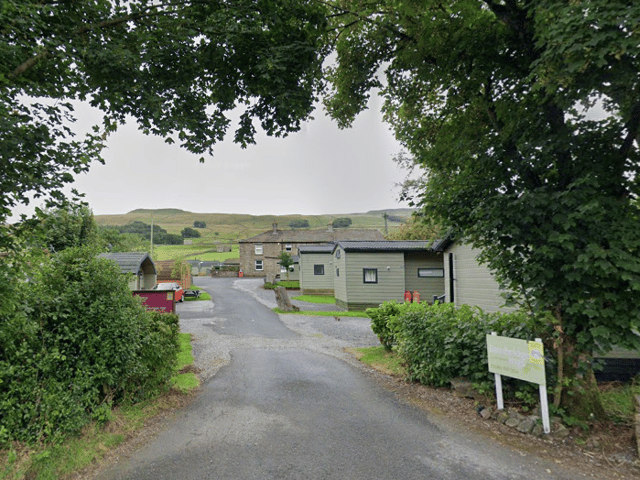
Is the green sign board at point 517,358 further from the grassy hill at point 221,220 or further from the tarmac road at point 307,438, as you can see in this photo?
the grassy hill at point 221,220

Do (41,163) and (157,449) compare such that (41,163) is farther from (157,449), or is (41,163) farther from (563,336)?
(563,336)

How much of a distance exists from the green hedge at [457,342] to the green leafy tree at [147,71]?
14.4ft

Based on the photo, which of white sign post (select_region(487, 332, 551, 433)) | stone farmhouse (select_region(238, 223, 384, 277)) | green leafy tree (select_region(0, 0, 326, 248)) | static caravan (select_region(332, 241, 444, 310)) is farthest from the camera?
stone farmhouse (select_region(238, 223, 384, 277))

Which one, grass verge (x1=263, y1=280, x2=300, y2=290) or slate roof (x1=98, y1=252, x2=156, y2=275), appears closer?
slate roof (x1=98, y1=252, x2=156, y2=275)

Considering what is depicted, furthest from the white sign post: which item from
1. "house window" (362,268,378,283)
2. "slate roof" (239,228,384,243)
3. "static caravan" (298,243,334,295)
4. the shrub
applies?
"slate roof" (239,228,384,243)

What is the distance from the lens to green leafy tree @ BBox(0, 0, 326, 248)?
323cm

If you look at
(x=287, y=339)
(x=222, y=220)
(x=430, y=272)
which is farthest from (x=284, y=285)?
(x=222, y=220)

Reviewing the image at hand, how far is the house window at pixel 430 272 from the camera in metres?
20.9

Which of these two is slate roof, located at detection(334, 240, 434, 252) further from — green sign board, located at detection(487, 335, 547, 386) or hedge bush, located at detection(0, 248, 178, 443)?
hedge bush, located at detection(0, 248, 178, 443)

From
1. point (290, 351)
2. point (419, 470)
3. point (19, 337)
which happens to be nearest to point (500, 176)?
point (419, 470)

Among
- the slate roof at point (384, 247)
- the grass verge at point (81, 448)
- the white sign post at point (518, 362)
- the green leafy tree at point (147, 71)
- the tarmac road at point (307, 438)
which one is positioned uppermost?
the green leafy tree at point (147, 71)

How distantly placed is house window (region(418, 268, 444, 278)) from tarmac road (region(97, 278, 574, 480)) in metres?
13.8

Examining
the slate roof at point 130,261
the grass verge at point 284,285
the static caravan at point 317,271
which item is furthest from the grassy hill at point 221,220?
the slate roof at point 130,261

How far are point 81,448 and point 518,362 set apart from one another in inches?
217
